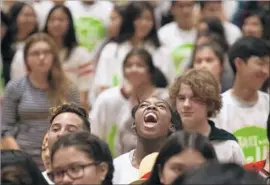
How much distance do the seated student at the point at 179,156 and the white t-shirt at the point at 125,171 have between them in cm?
99

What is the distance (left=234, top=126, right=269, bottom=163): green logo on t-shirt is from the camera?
7238 mm

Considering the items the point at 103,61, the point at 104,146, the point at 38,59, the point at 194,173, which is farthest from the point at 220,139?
the point at 103,61

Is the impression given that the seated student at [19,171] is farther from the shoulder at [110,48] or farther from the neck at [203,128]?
the shoulder at [110,48]

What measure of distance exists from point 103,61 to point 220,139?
3700 millimetres

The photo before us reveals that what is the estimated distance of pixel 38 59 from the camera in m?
7.96

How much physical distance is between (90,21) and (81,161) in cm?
625

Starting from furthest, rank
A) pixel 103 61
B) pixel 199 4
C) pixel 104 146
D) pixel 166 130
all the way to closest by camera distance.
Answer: pixel 199 4
pixel 103 61
pixel 166 130
pixel 104 146

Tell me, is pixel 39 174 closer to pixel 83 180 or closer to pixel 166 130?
pixel 83 180

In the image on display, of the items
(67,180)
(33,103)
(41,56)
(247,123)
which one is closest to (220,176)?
(67,180)

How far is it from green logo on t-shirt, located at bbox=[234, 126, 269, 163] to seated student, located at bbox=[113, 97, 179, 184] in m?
1.42

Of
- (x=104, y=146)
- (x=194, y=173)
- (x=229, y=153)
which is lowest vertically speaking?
(x=229, y=153)

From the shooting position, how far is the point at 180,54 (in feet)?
33.2

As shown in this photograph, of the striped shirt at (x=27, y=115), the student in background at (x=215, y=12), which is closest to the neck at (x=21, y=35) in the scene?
the student in background at (x=215, y=12)

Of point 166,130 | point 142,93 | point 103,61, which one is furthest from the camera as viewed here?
point 103,61
